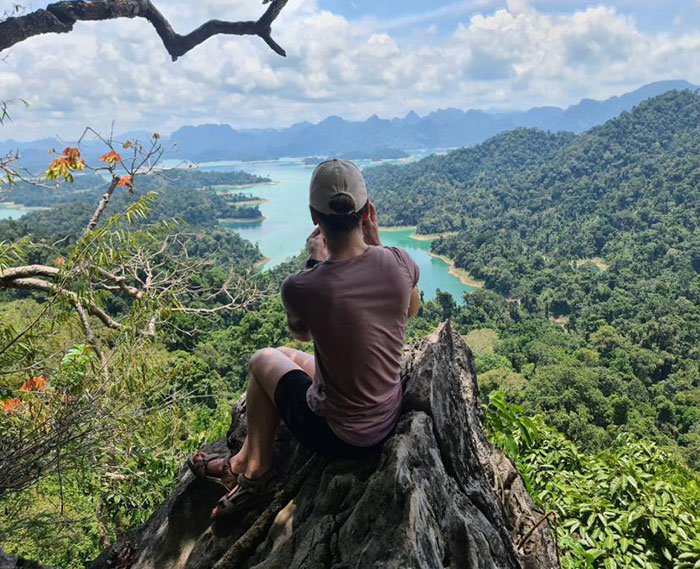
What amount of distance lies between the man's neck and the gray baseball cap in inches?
2.8

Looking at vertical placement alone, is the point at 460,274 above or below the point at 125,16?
below

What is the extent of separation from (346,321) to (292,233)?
2363 inches

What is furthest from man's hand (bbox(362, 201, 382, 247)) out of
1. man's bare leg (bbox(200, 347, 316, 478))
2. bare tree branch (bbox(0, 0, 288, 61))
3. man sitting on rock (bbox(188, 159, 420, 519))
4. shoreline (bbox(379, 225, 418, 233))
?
shoreline (bbox(379, 225, 418, 233))

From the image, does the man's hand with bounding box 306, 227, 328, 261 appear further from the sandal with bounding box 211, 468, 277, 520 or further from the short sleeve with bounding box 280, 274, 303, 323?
the sandal with bounding box 211, 468, 277, 520

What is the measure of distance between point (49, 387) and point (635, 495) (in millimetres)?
2698

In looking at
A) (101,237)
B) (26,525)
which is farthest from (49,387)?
(101,237)

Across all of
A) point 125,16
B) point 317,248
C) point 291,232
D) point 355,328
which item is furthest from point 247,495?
point 291,232

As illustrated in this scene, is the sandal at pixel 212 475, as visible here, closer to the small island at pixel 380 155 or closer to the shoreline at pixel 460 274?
the shoreline at pixel 460 274

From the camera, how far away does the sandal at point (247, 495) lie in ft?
5.07

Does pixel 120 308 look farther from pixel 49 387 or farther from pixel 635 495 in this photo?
pixel 635 495

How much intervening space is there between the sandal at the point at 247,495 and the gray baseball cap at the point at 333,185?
Result: 0.91 meters

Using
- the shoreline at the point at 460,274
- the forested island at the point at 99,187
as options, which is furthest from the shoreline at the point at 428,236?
the forested island at the point at 99,187

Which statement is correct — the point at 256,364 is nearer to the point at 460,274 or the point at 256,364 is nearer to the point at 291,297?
the point at 291,297

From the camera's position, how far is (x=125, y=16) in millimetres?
2359
